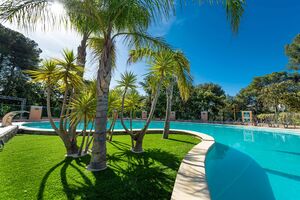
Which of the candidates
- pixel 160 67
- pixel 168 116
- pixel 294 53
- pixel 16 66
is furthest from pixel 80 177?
pixel 294 53

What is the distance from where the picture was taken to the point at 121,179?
11.0 feet

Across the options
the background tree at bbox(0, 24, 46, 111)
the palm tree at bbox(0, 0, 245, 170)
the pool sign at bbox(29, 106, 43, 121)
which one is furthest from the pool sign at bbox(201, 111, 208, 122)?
the background tree at bbox(0, 24, 46, 111)

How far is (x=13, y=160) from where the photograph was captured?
4.22 meters

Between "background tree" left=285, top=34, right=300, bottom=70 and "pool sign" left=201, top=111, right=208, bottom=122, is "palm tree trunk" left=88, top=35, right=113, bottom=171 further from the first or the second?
"background tree" left=285, top=34, right=300, bottom=70

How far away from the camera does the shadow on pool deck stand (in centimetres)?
356

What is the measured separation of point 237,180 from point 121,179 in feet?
10.4

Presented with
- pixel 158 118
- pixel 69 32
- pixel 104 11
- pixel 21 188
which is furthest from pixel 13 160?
pixel 158 118

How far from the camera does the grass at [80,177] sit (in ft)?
8.90

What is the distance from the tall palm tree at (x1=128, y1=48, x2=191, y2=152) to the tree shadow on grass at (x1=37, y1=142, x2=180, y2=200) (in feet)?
4.66

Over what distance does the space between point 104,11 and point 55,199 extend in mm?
3798

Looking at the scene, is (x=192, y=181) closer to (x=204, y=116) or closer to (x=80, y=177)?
(x=80, y=177)

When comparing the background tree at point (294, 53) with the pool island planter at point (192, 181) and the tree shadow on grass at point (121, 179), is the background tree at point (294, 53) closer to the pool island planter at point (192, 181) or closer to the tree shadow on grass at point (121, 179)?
the pool island planter at point (192, 181)

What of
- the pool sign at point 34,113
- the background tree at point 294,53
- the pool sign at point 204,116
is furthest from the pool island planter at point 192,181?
the background tree at point 294,53

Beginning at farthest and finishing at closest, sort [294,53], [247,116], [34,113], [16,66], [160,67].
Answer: [16,66]
[294,53]
[247,116]
[34,113]
[160,67]
